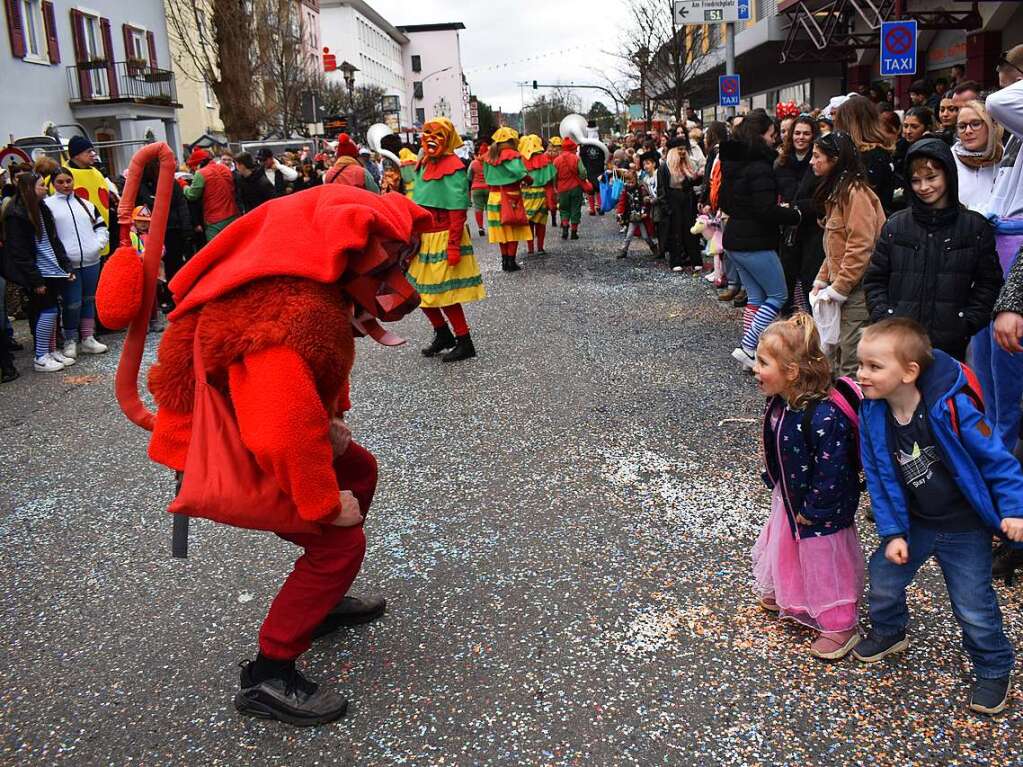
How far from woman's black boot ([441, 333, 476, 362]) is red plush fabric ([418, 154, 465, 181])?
4.41ft

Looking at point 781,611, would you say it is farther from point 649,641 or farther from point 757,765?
point 757,765

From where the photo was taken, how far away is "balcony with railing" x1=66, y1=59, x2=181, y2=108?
26.7m

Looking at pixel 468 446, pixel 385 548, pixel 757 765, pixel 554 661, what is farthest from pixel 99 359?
pixel 757 765

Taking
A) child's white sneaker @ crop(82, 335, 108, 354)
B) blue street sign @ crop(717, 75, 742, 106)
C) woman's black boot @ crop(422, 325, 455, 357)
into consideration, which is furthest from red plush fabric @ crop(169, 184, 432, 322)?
blue street sign @ crop(717, 75, 742, 106)

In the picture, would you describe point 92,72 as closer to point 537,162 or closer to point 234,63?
point 234,63

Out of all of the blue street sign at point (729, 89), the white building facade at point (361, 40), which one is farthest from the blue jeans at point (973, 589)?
the white building facade at point (361, 40)

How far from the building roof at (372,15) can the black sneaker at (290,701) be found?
77.3m

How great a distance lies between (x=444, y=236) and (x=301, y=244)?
16.7 feet

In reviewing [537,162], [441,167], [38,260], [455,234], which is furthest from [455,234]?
[537,162]

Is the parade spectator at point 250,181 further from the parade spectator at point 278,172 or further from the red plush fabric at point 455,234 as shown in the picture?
the red plush fabric at point 455,234

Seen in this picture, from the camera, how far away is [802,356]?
2828 mm

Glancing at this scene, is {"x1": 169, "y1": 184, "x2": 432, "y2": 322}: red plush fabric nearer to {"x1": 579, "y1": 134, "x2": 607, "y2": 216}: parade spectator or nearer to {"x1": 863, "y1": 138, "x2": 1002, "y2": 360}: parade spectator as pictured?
{"x1": 863, "y1": 138, "x2": 1002, "y2": 360}: parade spectator

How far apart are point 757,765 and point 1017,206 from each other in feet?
8.48

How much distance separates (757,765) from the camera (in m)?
2.46
